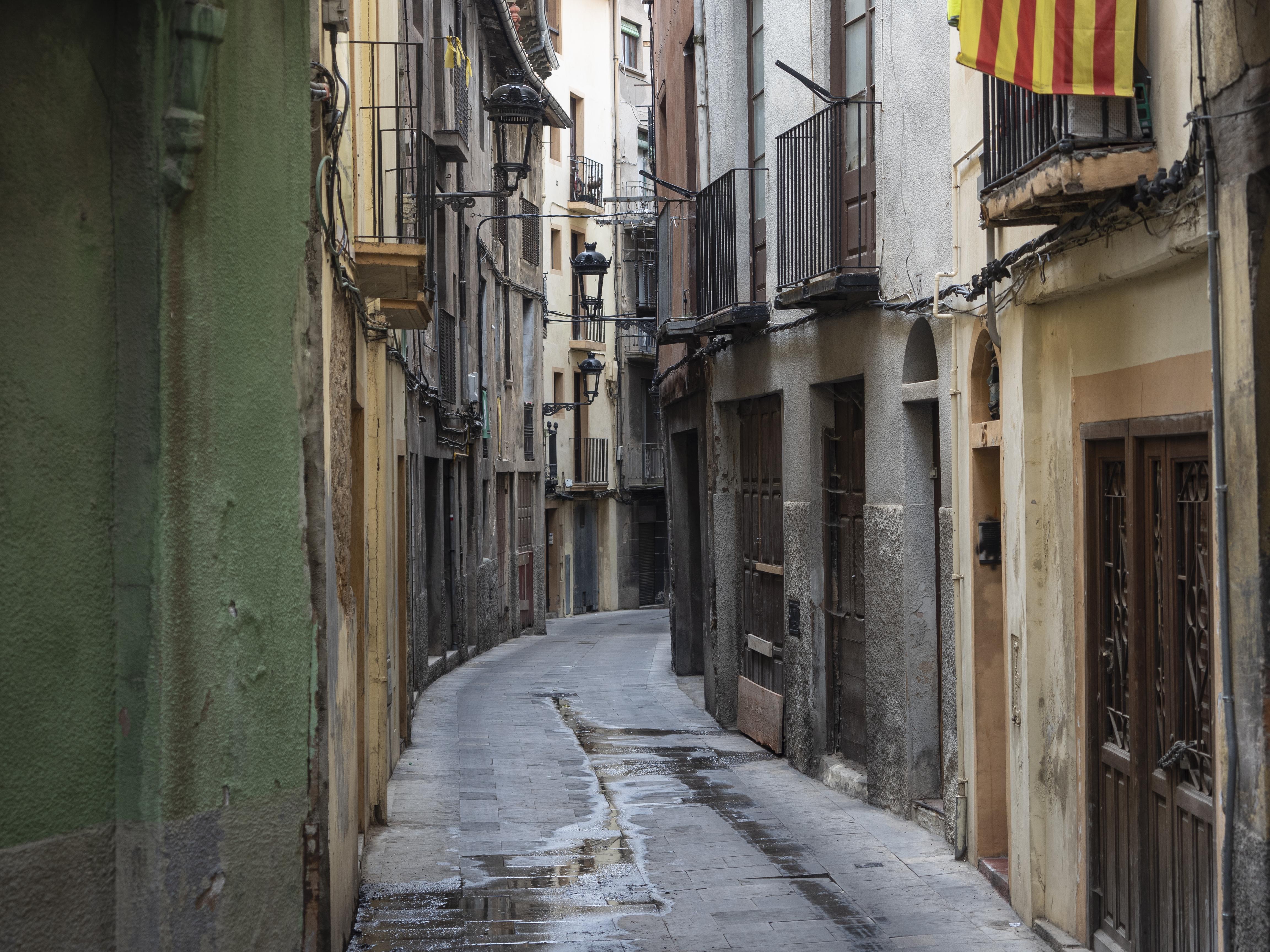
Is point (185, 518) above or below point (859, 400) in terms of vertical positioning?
below

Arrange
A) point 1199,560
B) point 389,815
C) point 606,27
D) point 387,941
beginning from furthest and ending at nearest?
point 606,27
point 389,815
point 387,941
point 1199,560

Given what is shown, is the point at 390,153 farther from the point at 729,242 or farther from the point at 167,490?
the point at 167,490

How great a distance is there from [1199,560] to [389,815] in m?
6.45

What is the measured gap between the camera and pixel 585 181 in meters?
37.5

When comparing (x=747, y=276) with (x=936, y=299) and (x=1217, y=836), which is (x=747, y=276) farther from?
(x=1217, y=836)

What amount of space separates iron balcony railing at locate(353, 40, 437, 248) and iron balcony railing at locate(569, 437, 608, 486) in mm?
24687

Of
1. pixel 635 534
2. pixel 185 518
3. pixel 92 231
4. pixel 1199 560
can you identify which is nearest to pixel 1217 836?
pixel 1199 560

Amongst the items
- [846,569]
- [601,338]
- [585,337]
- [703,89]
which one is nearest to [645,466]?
[601,338]

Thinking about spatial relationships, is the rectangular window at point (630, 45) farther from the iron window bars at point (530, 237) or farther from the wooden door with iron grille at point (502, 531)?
the wooden door with iron grille at point (502, 531)

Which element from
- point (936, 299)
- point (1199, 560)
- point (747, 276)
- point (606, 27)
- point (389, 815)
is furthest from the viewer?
point (606, 27)

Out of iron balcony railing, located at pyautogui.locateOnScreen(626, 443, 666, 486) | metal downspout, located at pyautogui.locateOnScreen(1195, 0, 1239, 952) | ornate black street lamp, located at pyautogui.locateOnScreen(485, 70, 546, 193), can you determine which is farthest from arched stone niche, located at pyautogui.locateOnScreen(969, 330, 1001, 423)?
iron balcony railing, located at pyautogui.locateOnScreen(626, 443, 666, 486)

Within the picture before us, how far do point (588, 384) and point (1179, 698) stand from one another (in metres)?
32.3

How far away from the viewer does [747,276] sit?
13.8 meters

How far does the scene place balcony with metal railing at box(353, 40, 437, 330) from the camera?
342 inches
